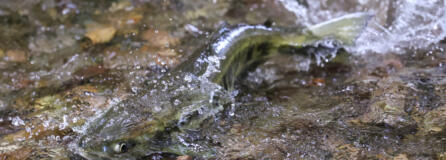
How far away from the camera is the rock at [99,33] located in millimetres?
4973

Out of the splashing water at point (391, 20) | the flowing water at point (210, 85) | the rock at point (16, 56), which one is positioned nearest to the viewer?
the flowing water at point (210, 85)

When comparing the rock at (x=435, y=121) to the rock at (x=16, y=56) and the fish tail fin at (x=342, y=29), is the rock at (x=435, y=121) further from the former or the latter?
the rock at (x=16, y=56)

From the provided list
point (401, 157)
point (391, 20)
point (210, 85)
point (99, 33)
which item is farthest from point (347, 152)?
point (99, 33)

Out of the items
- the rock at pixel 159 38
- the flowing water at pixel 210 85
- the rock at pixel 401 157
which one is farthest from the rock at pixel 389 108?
the rock at pixel 159 38

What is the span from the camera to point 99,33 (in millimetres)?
5078

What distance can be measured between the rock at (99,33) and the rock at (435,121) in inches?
143

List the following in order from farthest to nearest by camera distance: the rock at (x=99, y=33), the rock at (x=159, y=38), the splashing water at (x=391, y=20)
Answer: the rock at (x=99, y=33)
the rock at (x=159, y=38)
the splashing water at (x=391, y=20)

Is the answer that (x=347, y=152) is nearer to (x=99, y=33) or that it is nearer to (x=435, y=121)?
(x=435, y=121)

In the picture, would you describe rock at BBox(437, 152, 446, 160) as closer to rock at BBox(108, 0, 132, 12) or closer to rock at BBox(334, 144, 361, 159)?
rock at BBox(334, 144, 361, 159)

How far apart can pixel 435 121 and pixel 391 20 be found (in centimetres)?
261

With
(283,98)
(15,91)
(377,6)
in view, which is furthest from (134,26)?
(377,6)

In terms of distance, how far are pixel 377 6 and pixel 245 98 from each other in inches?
124

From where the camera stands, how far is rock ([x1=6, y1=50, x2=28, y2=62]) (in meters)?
4.57

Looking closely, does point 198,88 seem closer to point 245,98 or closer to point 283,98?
point 245,98
